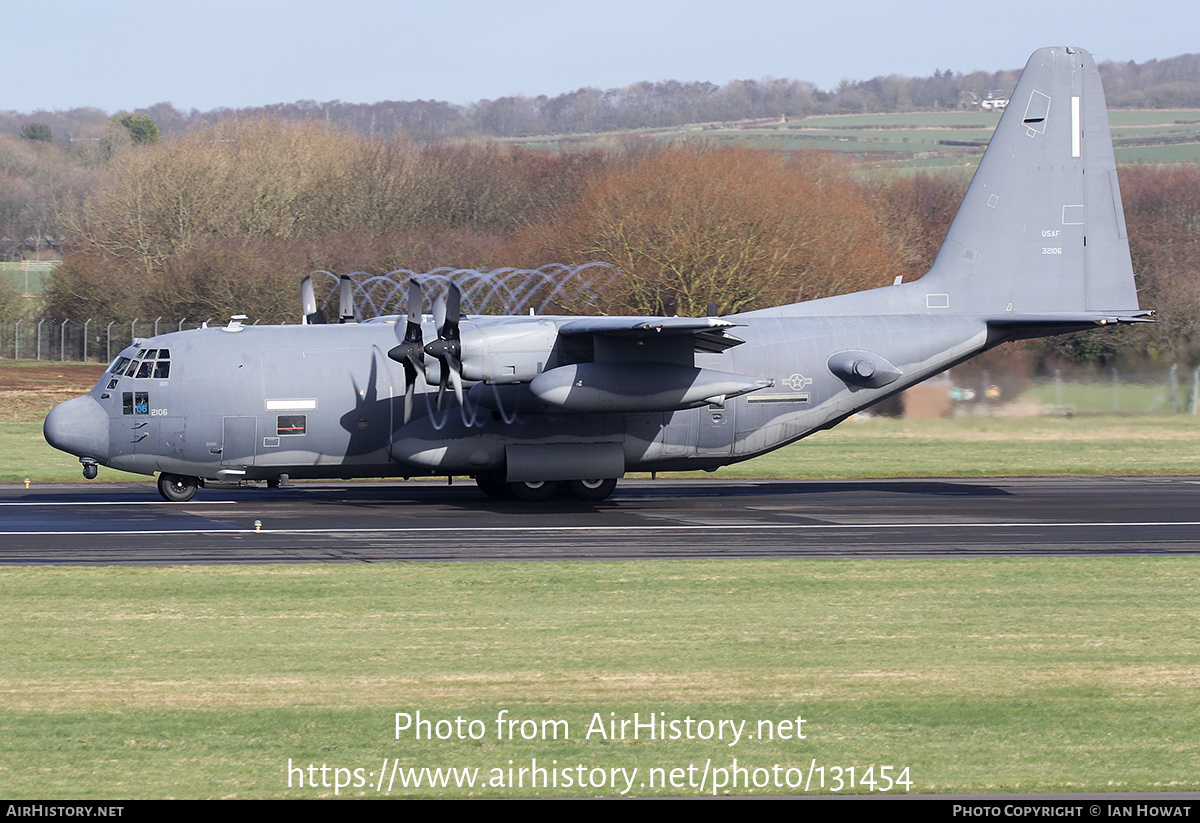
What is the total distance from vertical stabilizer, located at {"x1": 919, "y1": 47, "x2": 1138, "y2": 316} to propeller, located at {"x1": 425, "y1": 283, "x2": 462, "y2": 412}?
11182 mm

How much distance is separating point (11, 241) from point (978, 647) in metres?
163

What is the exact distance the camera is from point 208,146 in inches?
3349

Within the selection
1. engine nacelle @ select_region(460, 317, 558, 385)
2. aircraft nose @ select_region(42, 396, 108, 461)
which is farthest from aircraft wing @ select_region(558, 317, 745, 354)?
aircraft nose @ select_region(42, 396, 108, 461)

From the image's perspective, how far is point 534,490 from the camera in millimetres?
26844

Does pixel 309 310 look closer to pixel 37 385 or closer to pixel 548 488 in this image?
pixel 548 488

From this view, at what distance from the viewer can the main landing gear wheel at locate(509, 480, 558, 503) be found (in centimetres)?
2675

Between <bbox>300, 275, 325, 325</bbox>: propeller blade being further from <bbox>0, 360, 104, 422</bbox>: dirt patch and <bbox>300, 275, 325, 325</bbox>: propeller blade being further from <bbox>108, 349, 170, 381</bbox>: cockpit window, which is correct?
<bbox>0, 360, 104, 422</bbox>: dirt patch

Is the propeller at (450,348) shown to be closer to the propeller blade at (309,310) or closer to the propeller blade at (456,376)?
the propeller blade at (456,376)

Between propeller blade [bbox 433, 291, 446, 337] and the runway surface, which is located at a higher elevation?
propeller blade [bbox 433, 291, 446, 337]

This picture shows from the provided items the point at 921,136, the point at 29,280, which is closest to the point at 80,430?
the point at 29,280

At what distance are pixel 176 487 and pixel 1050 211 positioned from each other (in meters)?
20.5

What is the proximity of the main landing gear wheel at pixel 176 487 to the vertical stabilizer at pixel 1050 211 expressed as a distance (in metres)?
16.9

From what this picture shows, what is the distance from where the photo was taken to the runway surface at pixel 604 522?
2025 cm
